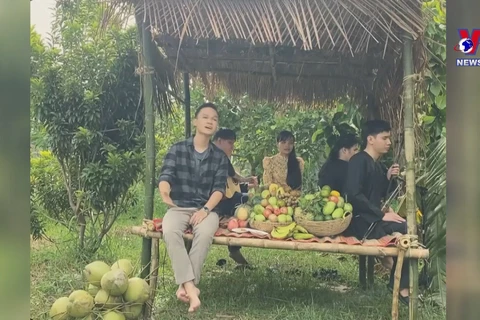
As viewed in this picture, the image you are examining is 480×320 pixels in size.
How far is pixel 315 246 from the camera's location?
10.1ft

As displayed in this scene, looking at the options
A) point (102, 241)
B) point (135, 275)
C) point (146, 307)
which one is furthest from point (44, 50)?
point (146, 307)

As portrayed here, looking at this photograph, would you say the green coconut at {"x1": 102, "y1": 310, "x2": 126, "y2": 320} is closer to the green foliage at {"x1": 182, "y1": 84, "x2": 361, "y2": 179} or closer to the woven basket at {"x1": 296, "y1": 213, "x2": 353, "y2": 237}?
the woven basket at {"x1": 296, "y1": 213, "x2": 353, "y2": 237}

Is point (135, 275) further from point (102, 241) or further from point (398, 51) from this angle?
point (398, 51)

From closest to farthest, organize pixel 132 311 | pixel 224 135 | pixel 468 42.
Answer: pixel 468 42
pixel 132 311
pixel 224 135

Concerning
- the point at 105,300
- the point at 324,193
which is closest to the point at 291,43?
the point at 324,193

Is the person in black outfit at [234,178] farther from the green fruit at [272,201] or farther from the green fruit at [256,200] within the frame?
the green fruit at [272,201]

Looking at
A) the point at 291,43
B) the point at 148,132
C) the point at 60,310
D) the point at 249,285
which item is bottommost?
the point at 249,285

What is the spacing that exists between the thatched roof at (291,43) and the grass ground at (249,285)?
4.94 feet

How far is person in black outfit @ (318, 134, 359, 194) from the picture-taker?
3900 millimetres

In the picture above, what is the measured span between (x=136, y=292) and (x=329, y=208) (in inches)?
53.2

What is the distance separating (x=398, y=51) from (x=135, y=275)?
2.45 m

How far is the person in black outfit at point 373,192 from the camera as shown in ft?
10.6

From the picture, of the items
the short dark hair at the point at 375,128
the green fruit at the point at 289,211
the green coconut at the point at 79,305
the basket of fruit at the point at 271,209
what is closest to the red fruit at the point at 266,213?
the basket of fruit at the point at 271,209

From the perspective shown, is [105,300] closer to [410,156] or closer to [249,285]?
[249,285]
